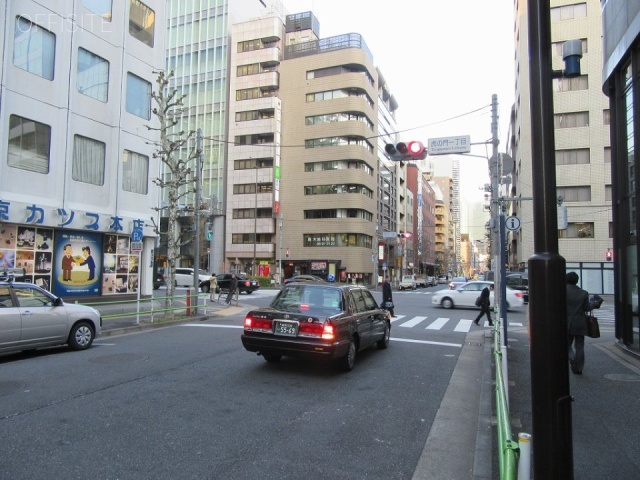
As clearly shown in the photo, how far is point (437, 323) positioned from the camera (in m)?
16.9

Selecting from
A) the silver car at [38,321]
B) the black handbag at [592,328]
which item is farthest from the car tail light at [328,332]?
the silver car at [38,321]

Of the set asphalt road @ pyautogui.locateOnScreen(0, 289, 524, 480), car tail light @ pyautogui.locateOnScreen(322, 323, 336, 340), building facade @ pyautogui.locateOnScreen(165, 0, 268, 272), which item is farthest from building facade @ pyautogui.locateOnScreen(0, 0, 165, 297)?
building facade @ pyautogui.locateOnScreen(165, 0, 268, 272)

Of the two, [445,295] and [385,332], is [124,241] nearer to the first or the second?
[385,332]

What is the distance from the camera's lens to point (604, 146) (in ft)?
136

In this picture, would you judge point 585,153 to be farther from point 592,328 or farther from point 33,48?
point 33,48

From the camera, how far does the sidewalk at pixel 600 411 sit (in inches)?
173

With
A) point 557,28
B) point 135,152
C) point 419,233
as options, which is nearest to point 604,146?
point 557,28

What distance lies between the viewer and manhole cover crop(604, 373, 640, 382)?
25.7 ft

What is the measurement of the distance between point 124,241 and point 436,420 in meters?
18.4

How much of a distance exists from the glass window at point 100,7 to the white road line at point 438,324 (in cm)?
1904

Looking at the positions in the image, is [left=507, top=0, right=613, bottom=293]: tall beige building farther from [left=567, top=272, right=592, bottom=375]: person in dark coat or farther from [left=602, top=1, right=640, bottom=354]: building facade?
[left=567, top=272, right=592, bottom=375]: person in dark coat

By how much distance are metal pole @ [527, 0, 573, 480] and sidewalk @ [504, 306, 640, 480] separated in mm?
161

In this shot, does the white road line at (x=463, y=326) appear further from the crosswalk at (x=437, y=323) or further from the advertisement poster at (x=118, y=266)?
the advertisement poster at (x=118, y=266)

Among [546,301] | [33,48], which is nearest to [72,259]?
[33,48]
